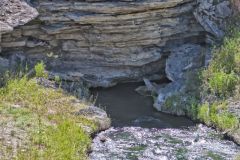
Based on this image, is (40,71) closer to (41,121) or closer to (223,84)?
(41,121)

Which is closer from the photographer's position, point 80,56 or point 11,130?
point 11,130

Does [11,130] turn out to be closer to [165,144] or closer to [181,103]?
[165,144]

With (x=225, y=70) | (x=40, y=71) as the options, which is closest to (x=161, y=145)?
(x=225, y=70)

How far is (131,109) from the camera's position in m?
17.5

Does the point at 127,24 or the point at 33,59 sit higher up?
the point at 127,24

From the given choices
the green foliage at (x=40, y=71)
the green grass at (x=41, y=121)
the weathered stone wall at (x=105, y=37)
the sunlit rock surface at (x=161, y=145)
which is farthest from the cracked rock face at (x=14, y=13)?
the sunlit rock surface at (x=161, y=145)

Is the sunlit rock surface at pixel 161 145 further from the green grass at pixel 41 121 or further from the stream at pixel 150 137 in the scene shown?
the green grass at pixel 41 121

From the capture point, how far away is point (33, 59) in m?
18.9

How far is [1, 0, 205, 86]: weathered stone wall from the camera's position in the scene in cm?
1861

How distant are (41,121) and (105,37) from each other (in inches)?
226

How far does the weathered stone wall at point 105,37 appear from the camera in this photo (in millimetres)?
18609

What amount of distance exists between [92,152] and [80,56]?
20.6 ft

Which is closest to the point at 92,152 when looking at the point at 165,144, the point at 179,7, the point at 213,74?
the point at 165,144

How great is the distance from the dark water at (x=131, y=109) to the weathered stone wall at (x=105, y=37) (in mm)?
510
